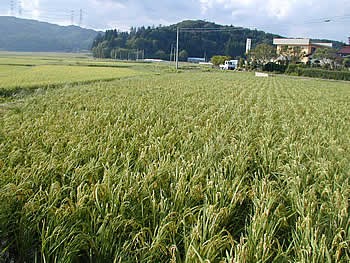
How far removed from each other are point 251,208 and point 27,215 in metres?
2.10

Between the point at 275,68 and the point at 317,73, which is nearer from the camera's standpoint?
the point at 317,73

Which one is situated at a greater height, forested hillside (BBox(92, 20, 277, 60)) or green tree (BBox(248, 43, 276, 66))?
forested hillside (BBox(92, 20, 277, 60))

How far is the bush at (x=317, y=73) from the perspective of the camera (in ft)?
151

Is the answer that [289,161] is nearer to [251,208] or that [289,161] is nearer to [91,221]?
[251,208]

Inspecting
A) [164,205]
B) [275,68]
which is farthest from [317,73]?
[164,205]

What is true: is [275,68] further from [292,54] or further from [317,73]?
[317,73]

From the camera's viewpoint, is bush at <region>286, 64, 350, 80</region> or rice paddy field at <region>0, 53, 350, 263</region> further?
bush at <region>286, 64, 350, 80</region>

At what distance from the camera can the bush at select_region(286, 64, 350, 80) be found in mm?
45906

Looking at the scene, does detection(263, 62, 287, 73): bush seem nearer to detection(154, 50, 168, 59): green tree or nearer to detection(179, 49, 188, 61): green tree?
detection(179, 49, 188, 61): green tree

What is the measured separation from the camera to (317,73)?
48.2 meters

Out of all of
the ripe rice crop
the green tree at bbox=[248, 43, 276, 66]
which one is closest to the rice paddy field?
the ripe rice crop

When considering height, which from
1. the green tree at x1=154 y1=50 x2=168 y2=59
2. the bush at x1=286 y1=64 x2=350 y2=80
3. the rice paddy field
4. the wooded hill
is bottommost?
the rice paddy field

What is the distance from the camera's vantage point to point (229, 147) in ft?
15.3

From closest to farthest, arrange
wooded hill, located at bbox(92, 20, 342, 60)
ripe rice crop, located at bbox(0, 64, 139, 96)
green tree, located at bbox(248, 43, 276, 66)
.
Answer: ripe rice crop, located at bbox(0, 64, 139, 96)
green tree, located at bbox(248, 43, 276, 66)
wooded hill, located at bbox(92, 20, 342, 60)
